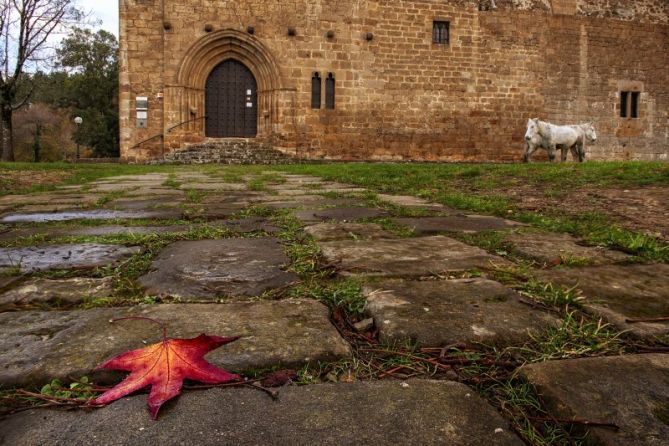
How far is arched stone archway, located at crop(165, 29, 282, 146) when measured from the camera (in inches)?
518

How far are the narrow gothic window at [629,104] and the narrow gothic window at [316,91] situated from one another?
34.9 ft

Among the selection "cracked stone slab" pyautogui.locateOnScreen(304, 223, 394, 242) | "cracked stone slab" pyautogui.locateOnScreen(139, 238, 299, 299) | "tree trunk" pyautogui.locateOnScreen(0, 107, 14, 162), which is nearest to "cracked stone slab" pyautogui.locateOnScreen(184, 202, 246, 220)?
"cracked stone slab" pyautogui.locateOnScreen(304, 223, 394, 242)

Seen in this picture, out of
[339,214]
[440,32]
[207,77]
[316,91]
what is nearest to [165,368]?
[339,214]

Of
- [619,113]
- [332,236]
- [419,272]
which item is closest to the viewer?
[419,272]

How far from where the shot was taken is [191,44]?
13.1 metres

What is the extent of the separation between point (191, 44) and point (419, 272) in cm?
1320

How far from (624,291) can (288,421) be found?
124 centimetres

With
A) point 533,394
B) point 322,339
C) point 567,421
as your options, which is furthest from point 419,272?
point 567,421

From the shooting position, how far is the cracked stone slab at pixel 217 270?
1502mm

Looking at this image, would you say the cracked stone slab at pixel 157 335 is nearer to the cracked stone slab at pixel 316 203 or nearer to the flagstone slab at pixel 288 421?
the flagstone slab at pixel 288 421

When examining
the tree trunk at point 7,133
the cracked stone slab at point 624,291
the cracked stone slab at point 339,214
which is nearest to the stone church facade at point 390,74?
the tree trunk at point 7,133

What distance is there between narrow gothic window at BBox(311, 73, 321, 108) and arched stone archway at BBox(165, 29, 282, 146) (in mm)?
986

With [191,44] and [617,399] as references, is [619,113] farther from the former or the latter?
[617,399]

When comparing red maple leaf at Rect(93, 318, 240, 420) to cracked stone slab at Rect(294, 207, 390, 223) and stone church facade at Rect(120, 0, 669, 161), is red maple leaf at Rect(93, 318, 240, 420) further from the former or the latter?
stone church facade at Rect(120, 0, 669, 161)
